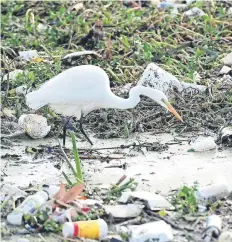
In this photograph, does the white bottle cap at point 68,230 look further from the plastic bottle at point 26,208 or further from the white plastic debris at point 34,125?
the white plastic debris at point 34,125

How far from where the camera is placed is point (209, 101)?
7.95m

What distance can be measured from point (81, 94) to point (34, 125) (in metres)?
0.48

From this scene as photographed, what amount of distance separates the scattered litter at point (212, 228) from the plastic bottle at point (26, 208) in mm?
999

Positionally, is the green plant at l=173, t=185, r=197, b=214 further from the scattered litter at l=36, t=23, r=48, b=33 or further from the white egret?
the scattered litter at l=36, t=23, r=48, b=33

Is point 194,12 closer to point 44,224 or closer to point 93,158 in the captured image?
point 93,158

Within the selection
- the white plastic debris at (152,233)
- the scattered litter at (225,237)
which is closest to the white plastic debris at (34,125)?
the white plastic debris at (152,233)

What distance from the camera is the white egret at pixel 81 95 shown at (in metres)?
6.96

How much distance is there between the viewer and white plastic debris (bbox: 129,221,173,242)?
16.9ft

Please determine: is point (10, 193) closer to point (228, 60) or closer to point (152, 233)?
point (152, 233)

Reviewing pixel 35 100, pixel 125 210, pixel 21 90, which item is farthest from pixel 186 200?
pixel 21 90

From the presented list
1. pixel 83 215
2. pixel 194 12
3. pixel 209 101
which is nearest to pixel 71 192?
pixel 83 215

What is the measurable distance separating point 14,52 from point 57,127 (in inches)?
75.1

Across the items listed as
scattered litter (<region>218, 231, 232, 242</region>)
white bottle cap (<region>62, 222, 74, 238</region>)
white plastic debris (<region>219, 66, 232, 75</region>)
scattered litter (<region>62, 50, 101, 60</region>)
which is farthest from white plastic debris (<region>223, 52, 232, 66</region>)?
white bottle cap (<region>62, 222, 74, 238</region>)

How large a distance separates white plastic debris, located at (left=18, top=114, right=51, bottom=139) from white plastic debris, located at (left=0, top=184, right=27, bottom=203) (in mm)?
1380
